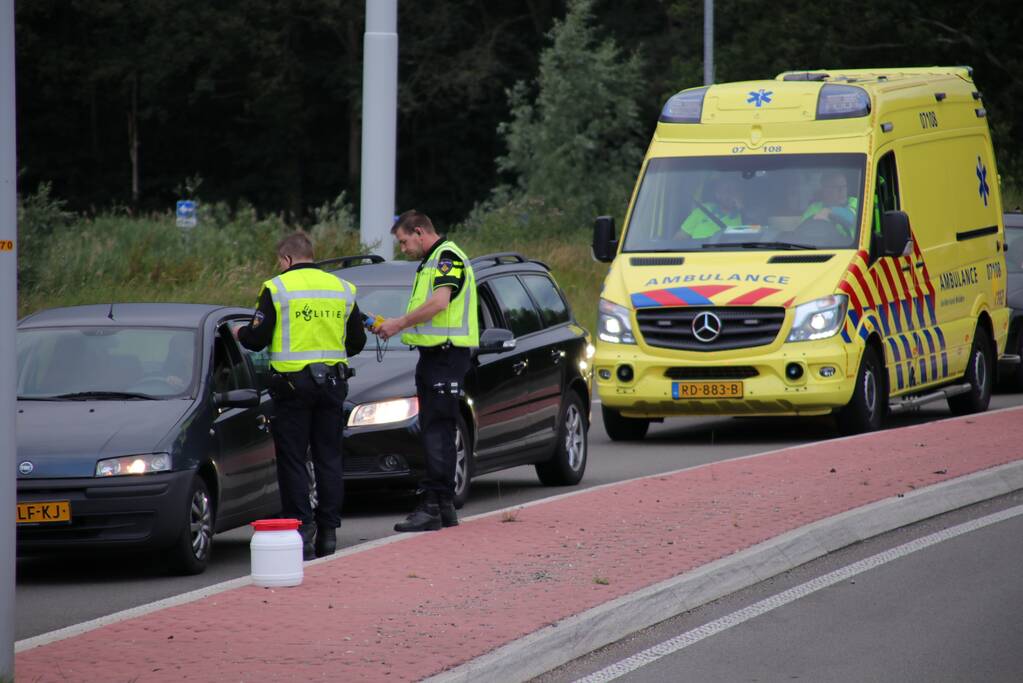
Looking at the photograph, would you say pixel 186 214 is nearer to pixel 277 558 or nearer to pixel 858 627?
pixel 277 558

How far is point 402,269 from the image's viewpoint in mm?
13781

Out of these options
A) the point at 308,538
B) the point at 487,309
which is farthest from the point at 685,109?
the point at 308,538

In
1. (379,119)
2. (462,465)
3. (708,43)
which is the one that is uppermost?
(708,43)

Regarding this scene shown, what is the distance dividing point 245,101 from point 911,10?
24094 millimetres

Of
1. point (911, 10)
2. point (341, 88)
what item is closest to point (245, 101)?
point (341, 88)

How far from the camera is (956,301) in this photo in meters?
17.9

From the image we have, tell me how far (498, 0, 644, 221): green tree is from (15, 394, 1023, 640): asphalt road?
121 ft

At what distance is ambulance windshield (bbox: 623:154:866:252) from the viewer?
16.1 m

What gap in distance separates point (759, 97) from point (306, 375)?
26.7 ft

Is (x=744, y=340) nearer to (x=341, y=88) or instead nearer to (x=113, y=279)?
(x=113, y=279)

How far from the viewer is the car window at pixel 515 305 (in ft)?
43.4

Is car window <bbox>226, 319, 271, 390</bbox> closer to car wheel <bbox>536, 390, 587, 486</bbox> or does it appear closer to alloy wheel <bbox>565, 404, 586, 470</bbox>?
car wheel <bbox>536, 390, 587, 486</bbox>

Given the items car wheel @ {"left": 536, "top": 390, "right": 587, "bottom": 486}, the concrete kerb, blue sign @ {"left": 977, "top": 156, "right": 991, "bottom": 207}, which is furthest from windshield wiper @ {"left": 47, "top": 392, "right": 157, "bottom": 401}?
blue sign @ {"left": 977, "top": 156, "right": 991, "bottom": 207}

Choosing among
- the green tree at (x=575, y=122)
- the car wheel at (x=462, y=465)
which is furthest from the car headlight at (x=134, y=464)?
the green tree at (x=575, y=122)
